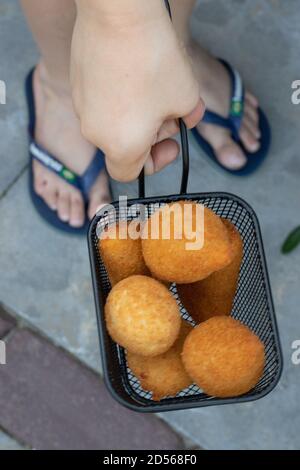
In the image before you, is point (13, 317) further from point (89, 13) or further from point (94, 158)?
point (89, 13)

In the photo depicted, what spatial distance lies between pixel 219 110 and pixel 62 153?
37cm

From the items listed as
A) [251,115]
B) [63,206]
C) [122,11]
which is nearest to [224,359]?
[122,11]

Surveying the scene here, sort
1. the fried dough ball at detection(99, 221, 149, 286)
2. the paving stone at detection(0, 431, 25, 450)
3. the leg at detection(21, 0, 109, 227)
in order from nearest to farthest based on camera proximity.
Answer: the fried dough ball at detection(99, 221, 149, 286) < the paving stone at detection(0, 431, 25, 450) < the leg at detection(21, 0, 109, 227)

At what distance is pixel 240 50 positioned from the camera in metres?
Answer: 1.58

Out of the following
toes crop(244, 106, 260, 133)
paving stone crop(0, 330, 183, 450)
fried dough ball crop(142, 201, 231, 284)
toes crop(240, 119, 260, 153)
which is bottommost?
paving stone crop(0, 330, 183, 450)

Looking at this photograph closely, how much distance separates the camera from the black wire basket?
2.60 ft

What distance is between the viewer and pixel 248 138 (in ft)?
4.87

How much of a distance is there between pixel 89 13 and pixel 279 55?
0.92 meters

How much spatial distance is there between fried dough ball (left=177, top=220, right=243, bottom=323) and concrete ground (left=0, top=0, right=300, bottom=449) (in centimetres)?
51

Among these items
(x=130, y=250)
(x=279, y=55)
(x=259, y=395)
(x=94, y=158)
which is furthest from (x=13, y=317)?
(x=279, y=55)

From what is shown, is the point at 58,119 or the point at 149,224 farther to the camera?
the point at 58,119

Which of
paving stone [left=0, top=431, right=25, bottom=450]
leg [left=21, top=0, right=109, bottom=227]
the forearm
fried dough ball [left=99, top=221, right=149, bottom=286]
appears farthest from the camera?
leg [left=21, top=0, right=109, bottom=227]

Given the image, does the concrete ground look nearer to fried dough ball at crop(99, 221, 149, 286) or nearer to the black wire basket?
the black wire basket

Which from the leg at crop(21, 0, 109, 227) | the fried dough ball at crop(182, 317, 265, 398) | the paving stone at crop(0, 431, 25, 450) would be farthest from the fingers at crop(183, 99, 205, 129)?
the paving stone at crop(0, 431, 25, 450)
